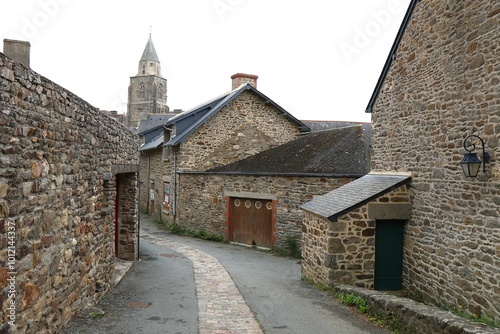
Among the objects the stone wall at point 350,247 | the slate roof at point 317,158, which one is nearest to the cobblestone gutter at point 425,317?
the stone wall at point 350,247

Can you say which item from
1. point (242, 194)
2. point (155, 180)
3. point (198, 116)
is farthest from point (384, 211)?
point (155, 180)

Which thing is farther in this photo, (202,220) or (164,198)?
(164,198)

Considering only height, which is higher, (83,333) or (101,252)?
(101,252)

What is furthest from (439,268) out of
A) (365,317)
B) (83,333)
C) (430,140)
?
(83,333)

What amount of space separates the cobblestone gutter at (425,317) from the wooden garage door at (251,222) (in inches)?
311

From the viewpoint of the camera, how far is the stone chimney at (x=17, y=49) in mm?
4254

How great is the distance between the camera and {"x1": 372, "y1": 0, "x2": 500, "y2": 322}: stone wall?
6.15 meters

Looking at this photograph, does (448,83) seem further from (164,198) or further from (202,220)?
(164,198)

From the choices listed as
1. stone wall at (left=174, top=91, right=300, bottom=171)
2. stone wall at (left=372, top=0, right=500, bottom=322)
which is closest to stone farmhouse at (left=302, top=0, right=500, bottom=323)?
stone wall at (left=372, top=0, right=500, bottom=322)

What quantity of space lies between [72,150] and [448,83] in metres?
6.27

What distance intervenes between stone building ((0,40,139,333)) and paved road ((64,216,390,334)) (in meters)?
0.70

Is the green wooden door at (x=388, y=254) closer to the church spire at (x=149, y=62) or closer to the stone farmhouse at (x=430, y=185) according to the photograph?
the stone farmhouse at (x=430, y=185)

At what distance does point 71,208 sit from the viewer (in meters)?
5.36

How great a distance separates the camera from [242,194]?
15.6 meters
